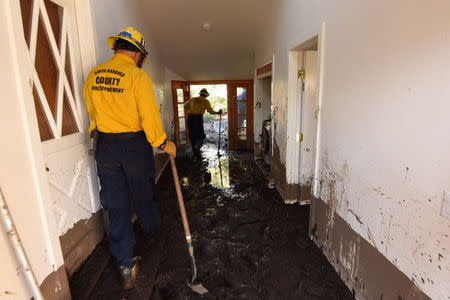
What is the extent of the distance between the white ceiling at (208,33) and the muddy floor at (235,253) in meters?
2.88

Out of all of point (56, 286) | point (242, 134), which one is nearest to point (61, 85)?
point (56, 286)

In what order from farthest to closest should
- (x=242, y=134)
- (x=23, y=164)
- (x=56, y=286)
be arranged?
(x=242, y=134) < (x=56, y=286) < (x=23, y=164)

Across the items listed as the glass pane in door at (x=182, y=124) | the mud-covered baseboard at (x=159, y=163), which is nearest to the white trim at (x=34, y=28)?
the mud-covered baseboard at (x=159, y=163)

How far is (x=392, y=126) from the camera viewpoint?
140cm

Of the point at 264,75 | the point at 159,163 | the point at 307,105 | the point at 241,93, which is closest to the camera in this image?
the point at 307,105

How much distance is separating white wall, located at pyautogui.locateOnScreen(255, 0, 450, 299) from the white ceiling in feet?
7.47

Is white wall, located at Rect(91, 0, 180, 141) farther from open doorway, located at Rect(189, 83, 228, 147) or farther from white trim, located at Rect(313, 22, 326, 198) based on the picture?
open doorway, located at Rect(189, 83, 228, 147)

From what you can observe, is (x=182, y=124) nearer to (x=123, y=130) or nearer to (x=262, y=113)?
(x=262, y=113)

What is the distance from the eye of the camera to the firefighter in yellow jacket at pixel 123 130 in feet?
6.00

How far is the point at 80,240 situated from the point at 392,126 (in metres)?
2.37

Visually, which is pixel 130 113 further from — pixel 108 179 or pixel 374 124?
pixel 374 124

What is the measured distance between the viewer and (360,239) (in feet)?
5.79

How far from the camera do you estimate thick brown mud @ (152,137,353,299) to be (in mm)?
2004

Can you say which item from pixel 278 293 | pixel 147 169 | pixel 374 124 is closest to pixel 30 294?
pixel 147 169
